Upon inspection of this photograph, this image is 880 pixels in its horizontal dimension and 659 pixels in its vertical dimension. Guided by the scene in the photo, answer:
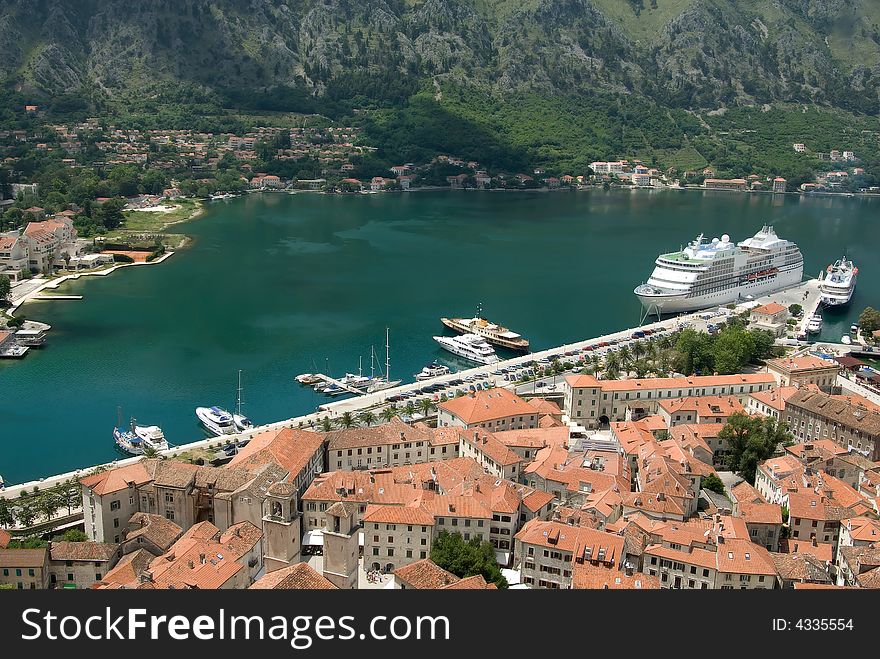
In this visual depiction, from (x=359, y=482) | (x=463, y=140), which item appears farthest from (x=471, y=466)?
(x=463, y=140)

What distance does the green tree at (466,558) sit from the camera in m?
23.0

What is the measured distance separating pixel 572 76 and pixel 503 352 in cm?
12115

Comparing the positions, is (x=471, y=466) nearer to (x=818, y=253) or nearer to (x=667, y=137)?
(x=818, y=253)

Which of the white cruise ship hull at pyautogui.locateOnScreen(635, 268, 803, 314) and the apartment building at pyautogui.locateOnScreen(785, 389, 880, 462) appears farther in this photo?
the white cruise ship hull at pyautogui.locateOnScreen(635, 268, 803, 314)

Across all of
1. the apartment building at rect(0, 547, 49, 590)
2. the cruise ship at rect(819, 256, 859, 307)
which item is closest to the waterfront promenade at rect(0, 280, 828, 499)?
the cruise ship at rect(819, 256, 859, 307)

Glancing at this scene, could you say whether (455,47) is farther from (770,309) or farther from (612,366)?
(612,366)

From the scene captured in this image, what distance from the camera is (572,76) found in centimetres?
16088

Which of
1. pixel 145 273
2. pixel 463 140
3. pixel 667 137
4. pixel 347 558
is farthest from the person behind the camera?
pixel 667 137

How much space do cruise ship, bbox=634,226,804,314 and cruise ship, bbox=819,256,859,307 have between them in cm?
364

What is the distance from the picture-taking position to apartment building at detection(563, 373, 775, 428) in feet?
120

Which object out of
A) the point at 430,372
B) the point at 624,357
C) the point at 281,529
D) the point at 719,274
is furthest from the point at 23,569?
the point at 719,274

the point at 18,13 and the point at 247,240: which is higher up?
the point at 18,13

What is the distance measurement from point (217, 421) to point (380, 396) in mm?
6990

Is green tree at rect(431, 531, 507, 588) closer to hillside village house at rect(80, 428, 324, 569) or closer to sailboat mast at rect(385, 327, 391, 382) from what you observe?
hillside village house at rect(80, 428, 324, 569)
